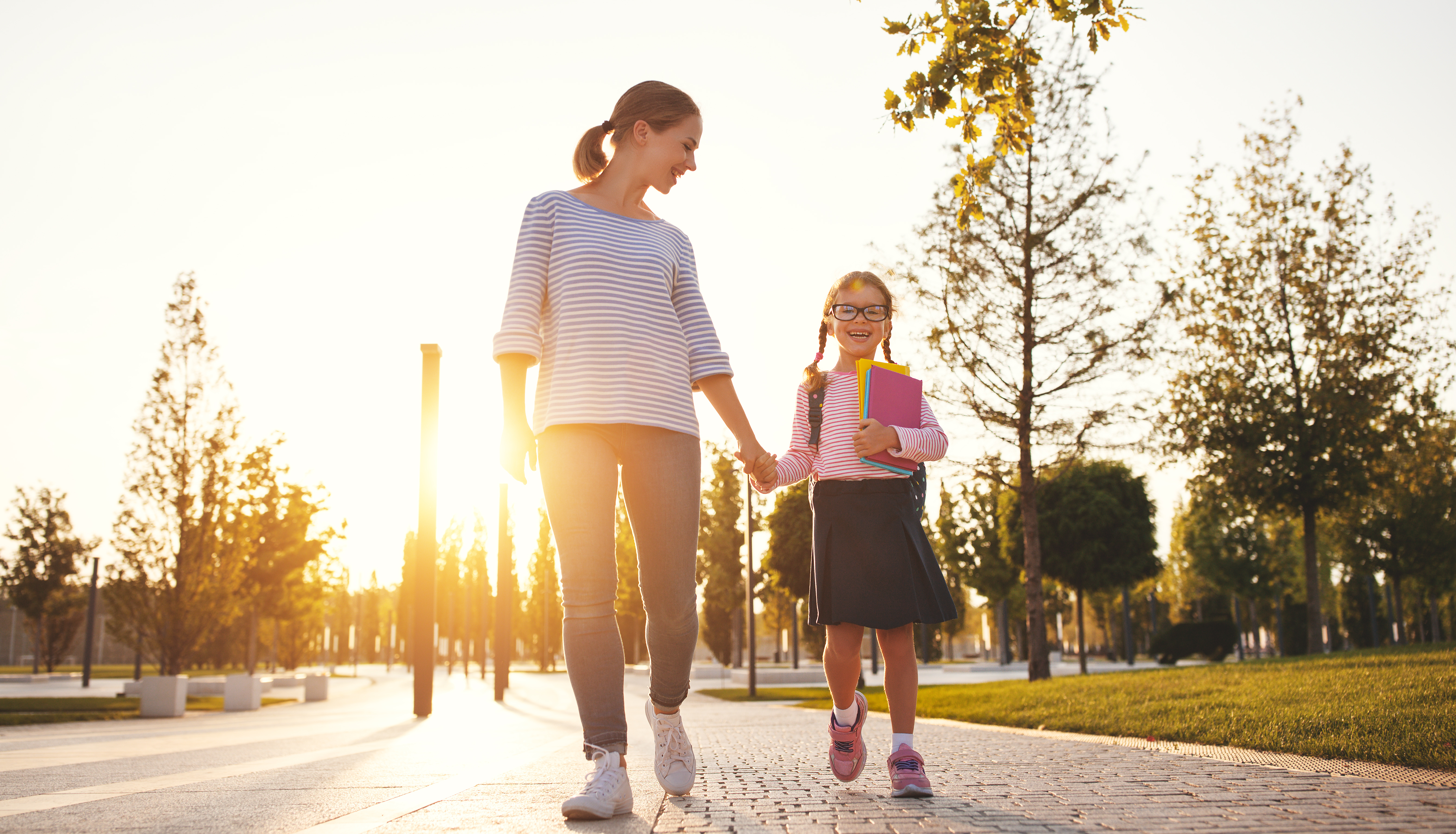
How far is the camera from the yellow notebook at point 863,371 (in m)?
4.02

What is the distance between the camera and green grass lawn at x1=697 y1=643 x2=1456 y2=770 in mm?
4691

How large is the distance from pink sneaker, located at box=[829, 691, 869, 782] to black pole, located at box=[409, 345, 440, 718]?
9.44 metres

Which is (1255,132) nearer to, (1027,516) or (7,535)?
(1027,516)

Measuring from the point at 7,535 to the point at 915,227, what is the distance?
124ft

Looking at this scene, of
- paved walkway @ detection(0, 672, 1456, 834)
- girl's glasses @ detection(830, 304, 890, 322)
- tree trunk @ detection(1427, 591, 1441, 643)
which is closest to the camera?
paved walkway @ detection(0, 672, 1456, 834)

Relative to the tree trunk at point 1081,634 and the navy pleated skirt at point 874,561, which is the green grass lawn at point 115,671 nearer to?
the tree trunk at point 1081,634

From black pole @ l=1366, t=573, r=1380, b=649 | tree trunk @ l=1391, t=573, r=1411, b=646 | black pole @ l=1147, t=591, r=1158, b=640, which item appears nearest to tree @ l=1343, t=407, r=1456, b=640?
tree trunk @ l=1391, t=573, r=1411, b=646

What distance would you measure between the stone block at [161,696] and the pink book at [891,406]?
14.8 m

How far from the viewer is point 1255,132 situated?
2180 cm

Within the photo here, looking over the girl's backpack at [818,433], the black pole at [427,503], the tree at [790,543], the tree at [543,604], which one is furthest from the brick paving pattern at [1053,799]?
the tree at [543,604]

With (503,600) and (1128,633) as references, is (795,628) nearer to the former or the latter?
(1128,633)

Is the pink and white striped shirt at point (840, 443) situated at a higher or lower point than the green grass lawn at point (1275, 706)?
higher

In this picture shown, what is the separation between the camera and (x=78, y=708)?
17734mm

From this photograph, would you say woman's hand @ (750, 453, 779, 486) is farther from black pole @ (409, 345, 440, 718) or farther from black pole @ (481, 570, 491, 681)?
black pole @ (481, 570, 491, 681)
